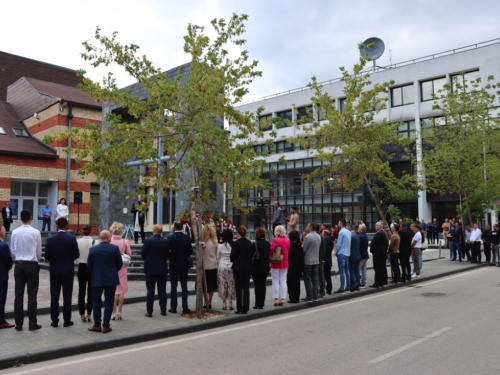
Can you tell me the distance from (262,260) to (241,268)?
65 centimetres

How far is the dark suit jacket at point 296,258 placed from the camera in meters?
10.9

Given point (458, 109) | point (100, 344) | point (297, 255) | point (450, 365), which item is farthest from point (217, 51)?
point (458, 109)

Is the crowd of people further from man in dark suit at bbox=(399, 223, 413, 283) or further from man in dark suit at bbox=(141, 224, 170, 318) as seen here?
man in dark suit at bbox=(399, 223, 413, 283)

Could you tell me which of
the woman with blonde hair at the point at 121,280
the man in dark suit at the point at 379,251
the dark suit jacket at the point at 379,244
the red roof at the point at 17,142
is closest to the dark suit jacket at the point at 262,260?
the woman with blonde hair at the point at 121,280

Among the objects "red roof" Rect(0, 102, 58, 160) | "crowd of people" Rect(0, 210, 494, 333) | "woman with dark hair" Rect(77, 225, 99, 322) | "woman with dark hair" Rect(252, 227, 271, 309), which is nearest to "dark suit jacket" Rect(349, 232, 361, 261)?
"crowd of people" Rect(0, 210, 494, 333)

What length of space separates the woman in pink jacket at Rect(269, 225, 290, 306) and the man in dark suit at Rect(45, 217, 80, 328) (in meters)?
4.26

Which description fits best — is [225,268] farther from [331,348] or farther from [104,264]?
[331,348]

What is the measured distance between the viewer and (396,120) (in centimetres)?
4022

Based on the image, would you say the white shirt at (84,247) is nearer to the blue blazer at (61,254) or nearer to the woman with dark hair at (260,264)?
the blue blazer at (61,254)

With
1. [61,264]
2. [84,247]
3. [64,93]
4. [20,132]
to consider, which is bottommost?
[61,264]

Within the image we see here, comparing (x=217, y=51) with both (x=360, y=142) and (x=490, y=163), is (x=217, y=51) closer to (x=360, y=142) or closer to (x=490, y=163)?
(x=360, y=142)

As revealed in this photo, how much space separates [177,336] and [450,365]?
4.43 m

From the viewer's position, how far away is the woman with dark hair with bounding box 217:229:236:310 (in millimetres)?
9812

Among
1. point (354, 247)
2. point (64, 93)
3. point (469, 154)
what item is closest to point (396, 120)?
point (469, 154)
